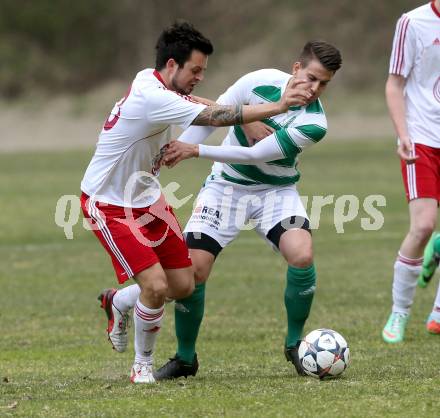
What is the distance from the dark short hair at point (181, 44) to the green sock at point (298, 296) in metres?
1.40

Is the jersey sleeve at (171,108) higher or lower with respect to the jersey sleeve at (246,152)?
higher

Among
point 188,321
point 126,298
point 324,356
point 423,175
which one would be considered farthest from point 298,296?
point 423,175

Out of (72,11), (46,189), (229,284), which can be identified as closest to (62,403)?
(229,284)

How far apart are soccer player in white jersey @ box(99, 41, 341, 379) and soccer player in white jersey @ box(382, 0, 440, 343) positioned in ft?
3.08

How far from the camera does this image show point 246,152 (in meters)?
6.38

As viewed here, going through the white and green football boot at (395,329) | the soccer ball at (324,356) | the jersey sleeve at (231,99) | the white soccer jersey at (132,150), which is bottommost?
the soccer ball at (324,356)

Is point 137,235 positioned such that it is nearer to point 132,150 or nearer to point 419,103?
point 132,150

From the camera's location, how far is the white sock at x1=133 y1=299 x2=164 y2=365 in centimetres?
624

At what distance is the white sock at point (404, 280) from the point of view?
7.73 meters

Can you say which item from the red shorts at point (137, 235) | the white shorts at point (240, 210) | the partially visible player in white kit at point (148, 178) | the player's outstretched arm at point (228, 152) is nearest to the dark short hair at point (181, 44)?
the partially visible player in white kit at point (148, 178)

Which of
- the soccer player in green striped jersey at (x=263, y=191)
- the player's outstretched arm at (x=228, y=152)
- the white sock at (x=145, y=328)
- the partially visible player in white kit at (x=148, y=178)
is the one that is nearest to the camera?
Answer: the partially visible player in white kit at (x=148, y=178)

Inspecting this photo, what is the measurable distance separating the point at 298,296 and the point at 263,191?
72 cm

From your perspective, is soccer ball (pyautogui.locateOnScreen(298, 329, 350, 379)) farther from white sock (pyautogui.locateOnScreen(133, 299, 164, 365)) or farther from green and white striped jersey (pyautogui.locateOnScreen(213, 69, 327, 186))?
green and white striped jersey (pyautogui.locateOnScreen(213, 69, 327, 186))

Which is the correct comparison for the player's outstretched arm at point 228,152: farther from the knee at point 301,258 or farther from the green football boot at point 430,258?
the green football boot at point 430,258
